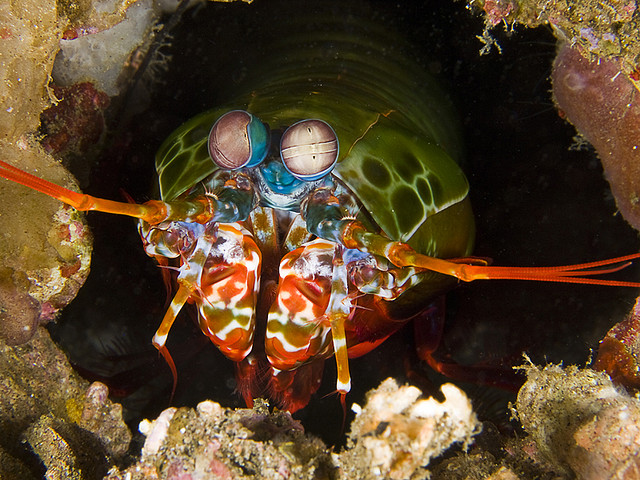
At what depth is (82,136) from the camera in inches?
157

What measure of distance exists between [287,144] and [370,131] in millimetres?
886

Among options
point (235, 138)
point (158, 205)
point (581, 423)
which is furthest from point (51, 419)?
point (581, 423)

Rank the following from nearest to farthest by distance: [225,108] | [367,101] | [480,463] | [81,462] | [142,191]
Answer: [480,463], [81,462], [225,108], [367,101], [142,191]

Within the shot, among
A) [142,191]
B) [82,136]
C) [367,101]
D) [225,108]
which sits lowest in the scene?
[142,191]

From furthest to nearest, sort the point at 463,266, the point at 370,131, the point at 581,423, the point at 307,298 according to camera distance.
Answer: the point at 370,131 → the point at 307,298 → the point at 581,423 → the point at 463,266

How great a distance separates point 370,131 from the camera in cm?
296

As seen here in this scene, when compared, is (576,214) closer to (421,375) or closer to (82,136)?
(421,375)

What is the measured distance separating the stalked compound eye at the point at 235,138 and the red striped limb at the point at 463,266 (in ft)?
1.89

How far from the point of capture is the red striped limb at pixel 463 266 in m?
1.71

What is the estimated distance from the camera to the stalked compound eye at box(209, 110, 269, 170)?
2244 millimetres

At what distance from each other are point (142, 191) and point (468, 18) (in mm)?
3435

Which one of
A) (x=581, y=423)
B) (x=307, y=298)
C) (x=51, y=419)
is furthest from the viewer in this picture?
(x=51, y=419)

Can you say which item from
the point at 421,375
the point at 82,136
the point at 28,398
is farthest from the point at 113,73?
the point at 421,375

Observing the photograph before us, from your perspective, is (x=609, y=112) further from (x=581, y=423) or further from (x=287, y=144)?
(x=287, y=144)
